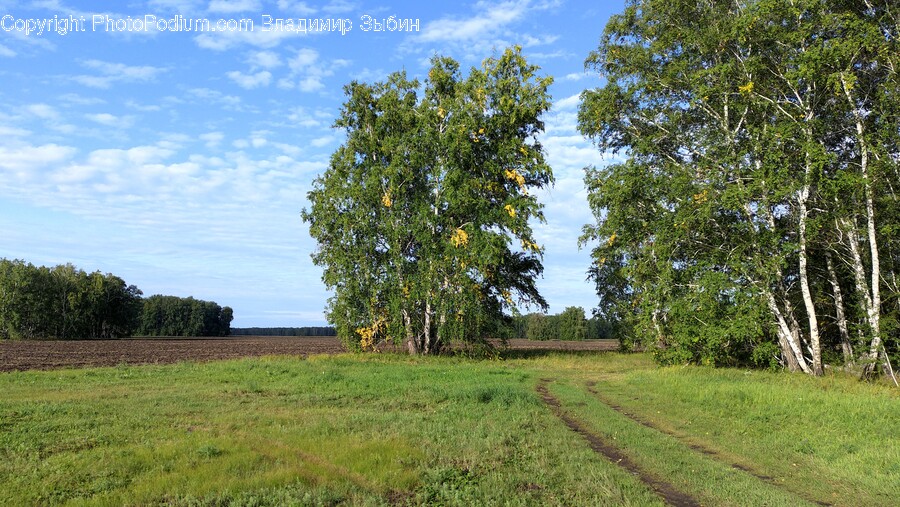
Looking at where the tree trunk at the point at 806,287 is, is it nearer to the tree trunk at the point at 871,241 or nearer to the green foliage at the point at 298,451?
the tree trunk at the point at 871,241

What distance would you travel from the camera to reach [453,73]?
129ft

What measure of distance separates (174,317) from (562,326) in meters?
107

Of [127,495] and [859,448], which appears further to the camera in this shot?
[859,448]

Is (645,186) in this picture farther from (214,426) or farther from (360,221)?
(214,426)

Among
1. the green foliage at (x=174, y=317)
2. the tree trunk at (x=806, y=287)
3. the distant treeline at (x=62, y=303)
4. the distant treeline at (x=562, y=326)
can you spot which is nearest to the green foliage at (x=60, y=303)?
the distant treeline at (x=62, y=303)

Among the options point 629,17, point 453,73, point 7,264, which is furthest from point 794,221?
point 7,264

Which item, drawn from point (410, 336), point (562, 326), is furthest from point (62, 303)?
point (562, 326)

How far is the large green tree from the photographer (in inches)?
898

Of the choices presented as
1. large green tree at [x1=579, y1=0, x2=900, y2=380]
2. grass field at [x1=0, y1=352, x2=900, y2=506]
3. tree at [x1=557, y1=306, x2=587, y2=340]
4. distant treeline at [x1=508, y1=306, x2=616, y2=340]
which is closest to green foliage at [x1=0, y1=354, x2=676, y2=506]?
grass field at [x1=0, y1=352, x2=900, y2=506]

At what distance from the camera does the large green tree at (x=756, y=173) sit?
22.8 m

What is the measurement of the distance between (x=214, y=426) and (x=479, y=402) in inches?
299

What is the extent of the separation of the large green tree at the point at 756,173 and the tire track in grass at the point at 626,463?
1476 centimetres

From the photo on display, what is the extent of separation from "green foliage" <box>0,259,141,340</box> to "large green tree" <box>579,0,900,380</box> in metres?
106

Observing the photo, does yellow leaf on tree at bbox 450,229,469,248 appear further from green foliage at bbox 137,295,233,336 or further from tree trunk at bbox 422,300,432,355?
green foliage at bbox 137,295,233,336
